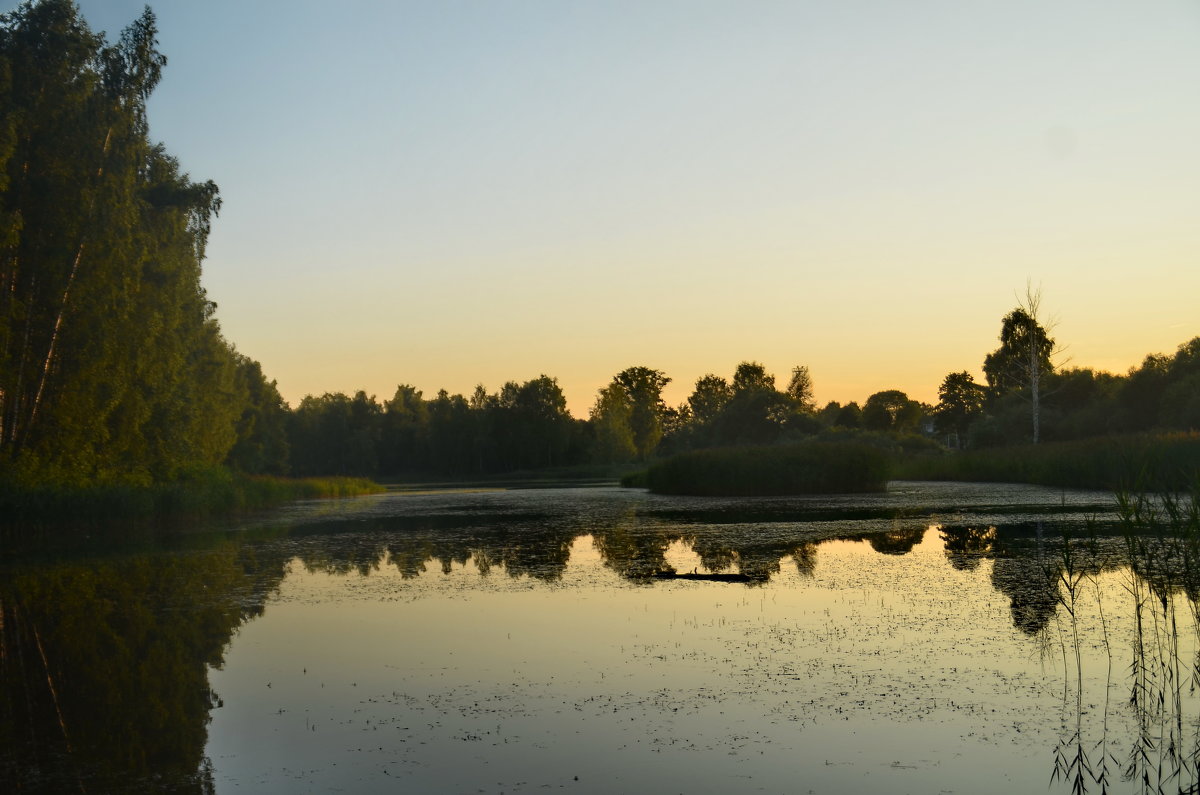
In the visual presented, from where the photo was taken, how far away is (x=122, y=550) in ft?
68.7

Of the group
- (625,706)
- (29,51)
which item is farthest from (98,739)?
(29,51)

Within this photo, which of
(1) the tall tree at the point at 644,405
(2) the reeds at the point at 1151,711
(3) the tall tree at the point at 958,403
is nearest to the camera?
(2) the reeds at the point at 1151,711

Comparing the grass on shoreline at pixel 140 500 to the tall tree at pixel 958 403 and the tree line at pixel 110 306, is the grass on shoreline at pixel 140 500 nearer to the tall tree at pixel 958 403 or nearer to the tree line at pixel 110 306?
the tree line at pixel 110 306

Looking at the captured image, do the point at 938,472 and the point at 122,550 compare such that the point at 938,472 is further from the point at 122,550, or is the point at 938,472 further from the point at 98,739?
the point at 98,739

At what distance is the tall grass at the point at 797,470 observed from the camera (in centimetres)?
3550

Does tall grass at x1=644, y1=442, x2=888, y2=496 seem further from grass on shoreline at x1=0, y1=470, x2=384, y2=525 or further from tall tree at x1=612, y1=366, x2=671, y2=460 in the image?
tall tree at x1=612, y1=366, x2=671, y2=460

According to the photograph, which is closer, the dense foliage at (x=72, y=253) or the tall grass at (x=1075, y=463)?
the dense foliage at (x=72, y=253)

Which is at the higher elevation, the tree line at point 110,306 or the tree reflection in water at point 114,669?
the tree line at point 110,306

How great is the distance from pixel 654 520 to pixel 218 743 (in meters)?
19.0

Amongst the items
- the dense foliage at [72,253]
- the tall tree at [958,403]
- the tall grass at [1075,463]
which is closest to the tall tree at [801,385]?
the tall tree at [958,403]

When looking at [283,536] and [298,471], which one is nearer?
[283,536]

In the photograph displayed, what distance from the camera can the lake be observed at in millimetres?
6047

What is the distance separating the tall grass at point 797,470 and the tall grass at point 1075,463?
6.61 meters

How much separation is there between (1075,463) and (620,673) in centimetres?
2961
